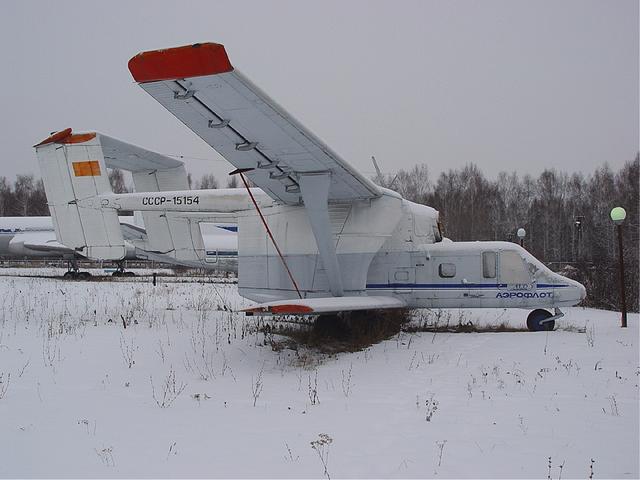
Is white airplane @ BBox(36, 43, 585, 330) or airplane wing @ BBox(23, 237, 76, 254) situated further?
airplane wing @ BBox(23, 237, 76, 254)

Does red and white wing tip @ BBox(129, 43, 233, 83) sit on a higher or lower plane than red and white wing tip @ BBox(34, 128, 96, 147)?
lower

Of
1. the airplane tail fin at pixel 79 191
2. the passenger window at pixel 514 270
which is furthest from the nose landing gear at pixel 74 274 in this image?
the passenger window at pixel 514 270

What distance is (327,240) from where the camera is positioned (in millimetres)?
9344

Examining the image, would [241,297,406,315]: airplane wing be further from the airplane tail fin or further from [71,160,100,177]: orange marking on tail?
[71,160,100,177]: orange marking on tail

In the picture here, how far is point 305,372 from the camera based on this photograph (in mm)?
7641

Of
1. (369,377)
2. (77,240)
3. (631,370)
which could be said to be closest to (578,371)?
(631,370)

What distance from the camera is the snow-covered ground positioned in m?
4.35

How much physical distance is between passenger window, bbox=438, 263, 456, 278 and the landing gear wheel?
70.6 inches

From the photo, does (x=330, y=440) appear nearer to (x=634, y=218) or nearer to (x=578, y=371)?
(x=578, y=371)

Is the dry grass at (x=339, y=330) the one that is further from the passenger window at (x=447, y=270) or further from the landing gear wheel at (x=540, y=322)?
the landing gear wheel at (x=540, y=322)

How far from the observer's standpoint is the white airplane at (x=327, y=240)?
30.5 ft

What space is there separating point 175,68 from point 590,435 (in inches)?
215

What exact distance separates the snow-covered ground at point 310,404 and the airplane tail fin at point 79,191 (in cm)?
190

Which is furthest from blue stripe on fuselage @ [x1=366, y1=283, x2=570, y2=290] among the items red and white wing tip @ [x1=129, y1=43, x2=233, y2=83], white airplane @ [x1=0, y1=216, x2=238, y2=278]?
white airplane @ [x1=0, y1=216, x2=238, y2=278]
